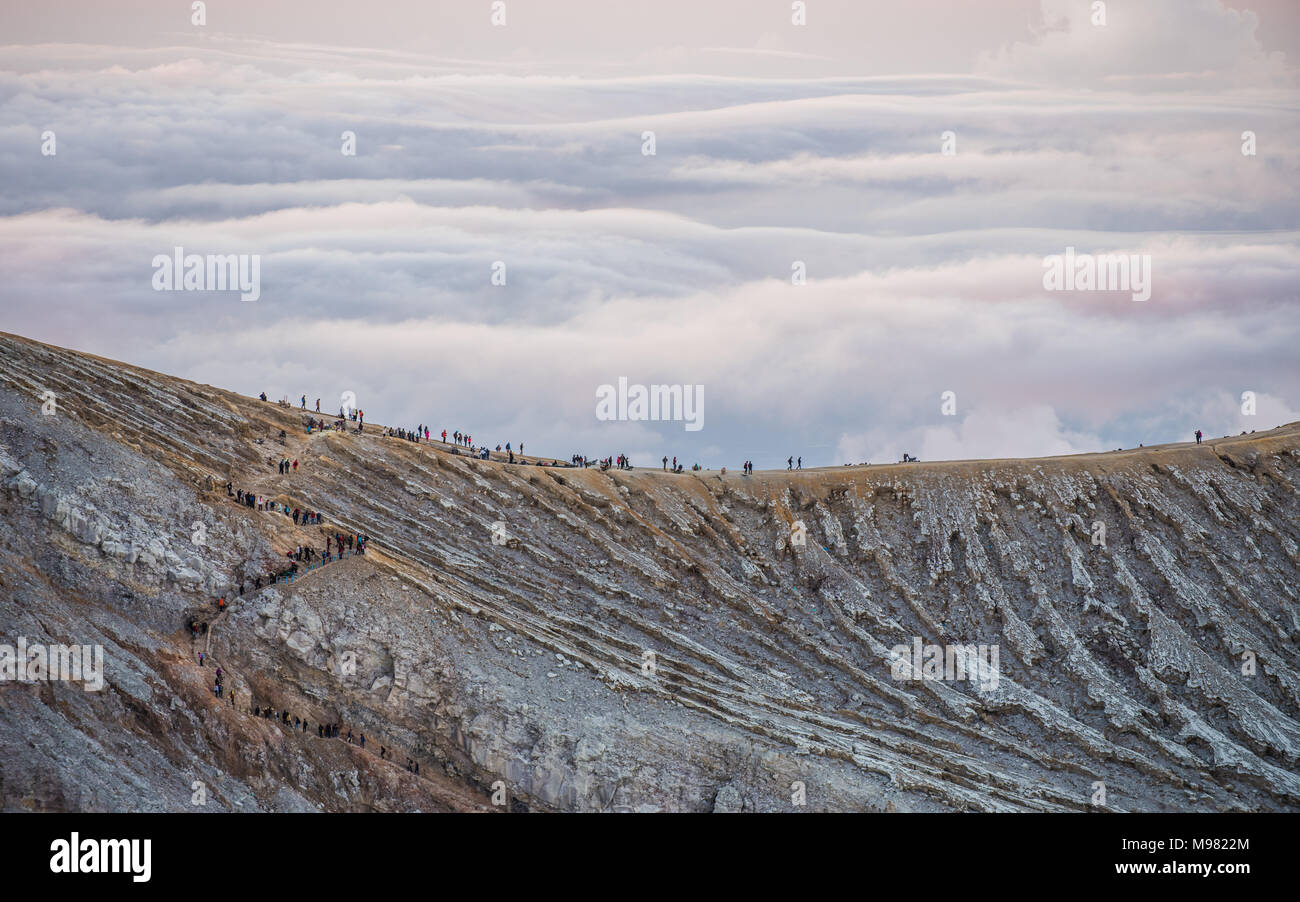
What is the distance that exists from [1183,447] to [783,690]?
52.8 metres

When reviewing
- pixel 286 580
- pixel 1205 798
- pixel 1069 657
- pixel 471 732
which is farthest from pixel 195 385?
pixel 1205 798

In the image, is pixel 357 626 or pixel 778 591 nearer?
pixel 357 626

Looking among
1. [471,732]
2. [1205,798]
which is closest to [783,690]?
[471,732]

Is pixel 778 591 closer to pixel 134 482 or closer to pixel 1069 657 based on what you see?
pixel 1069 657

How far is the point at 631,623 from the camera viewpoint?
10094 cm

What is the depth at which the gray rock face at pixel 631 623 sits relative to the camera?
270ft

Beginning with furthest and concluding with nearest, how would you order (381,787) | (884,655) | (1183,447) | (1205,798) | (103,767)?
(1183,447), (884,655), (1205,798), (381,787), (103,767)

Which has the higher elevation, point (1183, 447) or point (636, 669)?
point (1183, 447)

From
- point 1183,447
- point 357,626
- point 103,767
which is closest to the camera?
point 103,767

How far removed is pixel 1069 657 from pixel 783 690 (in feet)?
77.0

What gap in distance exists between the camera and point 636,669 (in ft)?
309

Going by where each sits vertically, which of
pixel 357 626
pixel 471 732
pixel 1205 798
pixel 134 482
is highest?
pixel 134 482

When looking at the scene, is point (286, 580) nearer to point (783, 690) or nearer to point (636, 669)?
point (636, 669)

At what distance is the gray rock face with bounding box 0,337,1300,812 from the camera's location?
82.4 meters
